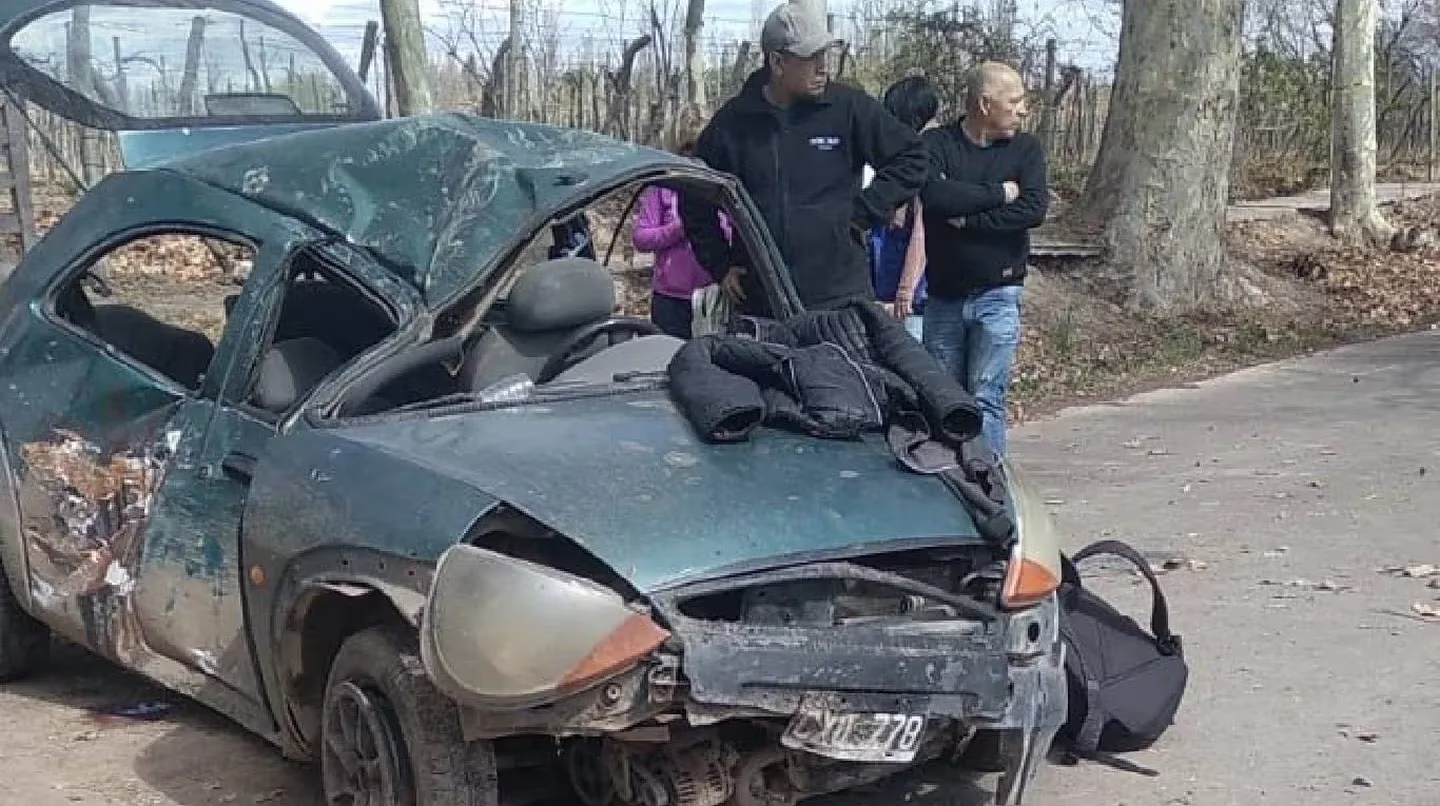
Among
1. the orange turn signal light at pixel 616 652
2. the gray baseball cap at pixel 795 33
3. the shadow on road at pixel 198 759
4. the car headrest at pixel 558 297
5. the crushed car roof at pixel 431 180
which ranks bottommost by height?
Result: the shadow on road at pixel 198 759

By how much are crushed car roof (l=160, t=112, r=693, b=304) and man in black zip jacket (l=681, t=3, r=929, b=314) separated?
1.58 metres

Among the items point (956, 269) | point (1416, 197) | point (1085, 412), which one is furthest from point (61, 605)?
point (1416, 197)

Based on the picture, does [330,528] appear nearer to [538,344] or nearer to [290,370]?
[290,370]

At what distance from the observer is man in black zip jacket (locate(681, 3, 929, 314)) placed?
7207 mm

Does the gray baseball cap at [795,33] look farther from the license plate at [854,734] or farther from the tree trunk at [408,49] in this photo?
the tree trunk at [408,49]

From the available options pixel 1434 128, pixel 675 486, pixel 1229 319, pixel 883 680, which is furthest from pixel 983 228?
pixel 1434 128

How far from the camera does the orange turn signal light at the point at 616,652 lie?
13.0 ft

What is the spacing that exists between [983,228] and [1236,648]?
2.02 metres

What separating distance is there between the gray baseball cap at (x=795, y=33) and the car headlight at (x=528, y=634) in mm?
3435

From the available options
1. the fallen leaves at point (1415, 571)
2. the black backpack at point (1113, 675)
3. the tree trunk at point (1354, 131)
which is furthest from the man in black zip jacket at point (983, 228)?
the tree trunk at point (1354, 131)

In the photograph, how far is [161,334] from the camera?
5.89 metres

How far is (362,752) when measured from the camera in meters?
4.51

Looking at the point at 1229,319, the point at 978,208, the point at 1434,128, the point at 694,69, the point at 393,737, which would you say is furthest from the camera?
the point at 1434,128

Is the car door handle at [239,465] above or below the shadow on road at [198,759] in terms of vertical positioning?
above
